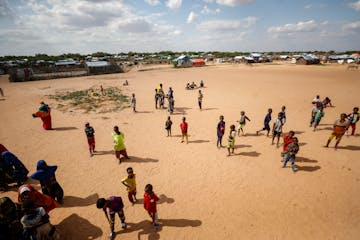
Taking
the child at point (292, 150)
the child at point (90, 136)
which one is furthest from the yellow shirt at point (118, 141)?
the child at point (292, 150)

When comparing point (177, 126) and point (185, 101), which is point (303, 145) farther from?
point (185, 101)

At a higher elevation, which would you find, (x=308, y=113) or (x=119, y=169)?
(x=308, y=113)

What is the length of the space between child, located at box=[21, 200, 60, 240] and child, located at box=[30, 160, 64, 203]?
6.04ft

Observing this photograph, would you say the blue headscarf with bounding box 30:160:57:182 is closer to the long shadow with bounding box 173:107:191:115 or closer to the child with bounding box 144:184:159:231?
the child with bounding box 144:184:159:231

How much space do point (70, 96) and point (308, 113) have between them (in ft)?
84.2

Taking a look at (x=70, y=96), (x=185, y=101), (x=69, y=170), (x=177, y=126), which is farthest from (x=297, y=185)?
(x=70, y=96)

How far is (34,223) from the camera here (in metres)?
4.10

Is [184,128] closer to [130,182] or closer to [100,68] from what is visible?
[130,182]

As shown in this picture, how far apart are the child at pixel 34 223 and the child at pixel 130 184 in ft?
6.97

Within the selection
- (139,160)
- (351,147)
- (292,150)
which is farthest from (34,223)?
(351,147)

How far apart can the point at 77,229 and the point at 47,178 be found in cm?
186

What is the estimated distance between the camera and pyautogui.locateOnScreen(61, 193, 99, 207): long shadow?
254 inches

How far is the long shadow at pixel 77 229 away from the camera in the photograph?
5.30m

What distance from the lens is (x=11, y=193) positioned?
6.94 m
